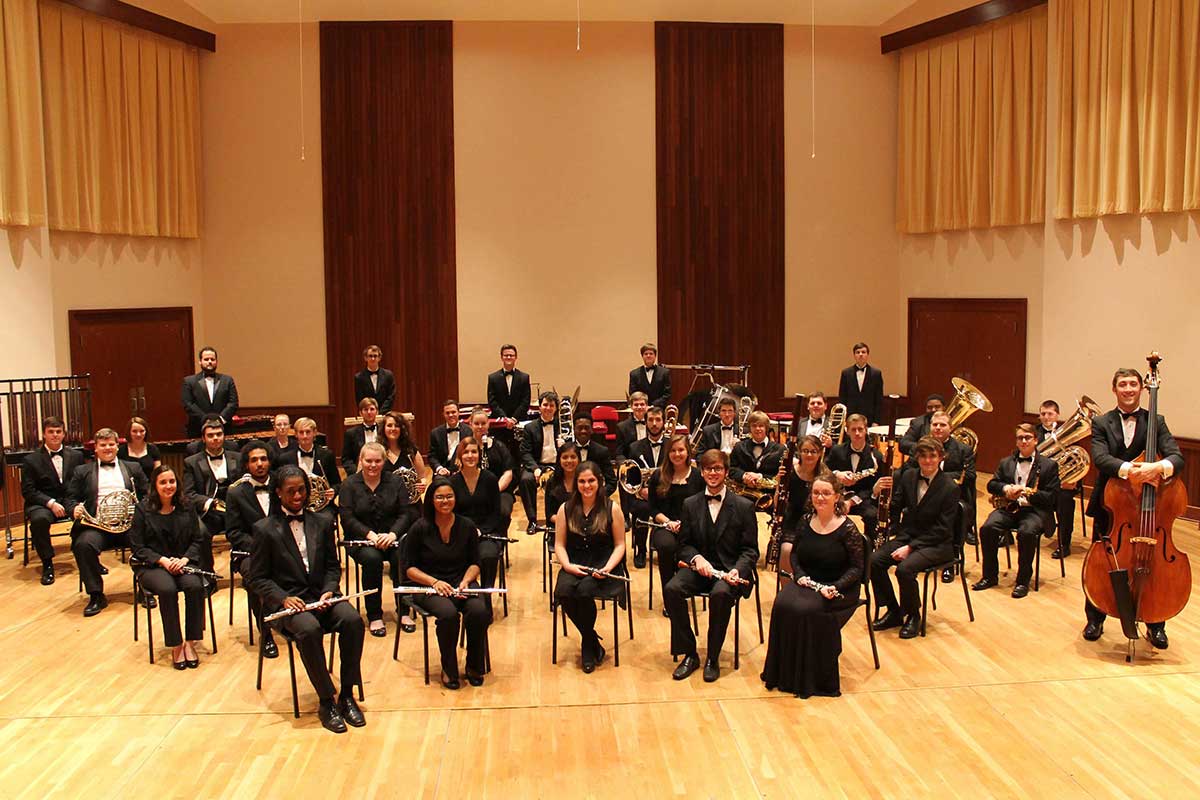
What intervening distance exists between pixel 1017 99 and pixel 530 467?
6.26m

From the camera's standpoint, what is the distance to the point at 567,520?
6562mm

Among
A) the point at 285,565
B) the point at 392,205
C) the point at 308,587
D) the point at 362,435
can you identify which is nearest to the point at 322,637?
the point at 308,587

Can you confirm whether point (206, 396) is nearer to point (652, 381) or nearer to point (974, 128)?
point (652, 381)

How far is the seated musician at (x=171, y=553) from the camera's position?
6.48 metres

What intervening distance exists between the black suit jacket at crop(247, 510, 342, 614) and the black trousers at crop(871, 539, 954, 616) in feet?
10.5

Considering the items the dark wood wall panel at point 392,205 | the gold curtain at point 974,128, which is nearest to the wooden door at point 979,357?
the gold curtain at point 974,128

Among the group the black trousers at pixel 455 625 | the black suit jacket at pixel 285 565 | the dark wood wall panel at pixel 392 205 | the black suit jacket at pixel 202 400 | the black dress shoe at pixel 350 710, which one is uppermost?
the dark wood wall panel at pixel 392 205

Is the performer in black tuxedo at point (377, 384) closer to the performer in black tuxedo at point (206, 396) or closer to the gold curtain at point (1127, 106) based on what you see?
the performer in black tuxedo at point (206, 396)

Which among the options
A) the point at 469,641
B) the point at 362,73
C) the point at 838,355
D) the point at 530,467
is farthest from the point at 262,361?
the point at 469,641

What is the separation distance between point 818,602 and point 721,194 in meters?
7.72

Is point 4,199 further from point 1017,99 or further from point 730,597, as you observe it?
point 1017,99

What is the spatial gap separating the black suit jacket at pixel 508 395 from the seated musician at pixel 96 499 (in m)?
3.69

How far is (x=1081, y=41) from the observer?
10.2 m

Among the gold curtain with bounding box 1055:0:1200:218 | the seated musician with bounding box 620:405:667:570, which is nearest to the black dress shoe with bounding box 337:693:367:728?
the seated musician with bounding box 620:405:667:570
